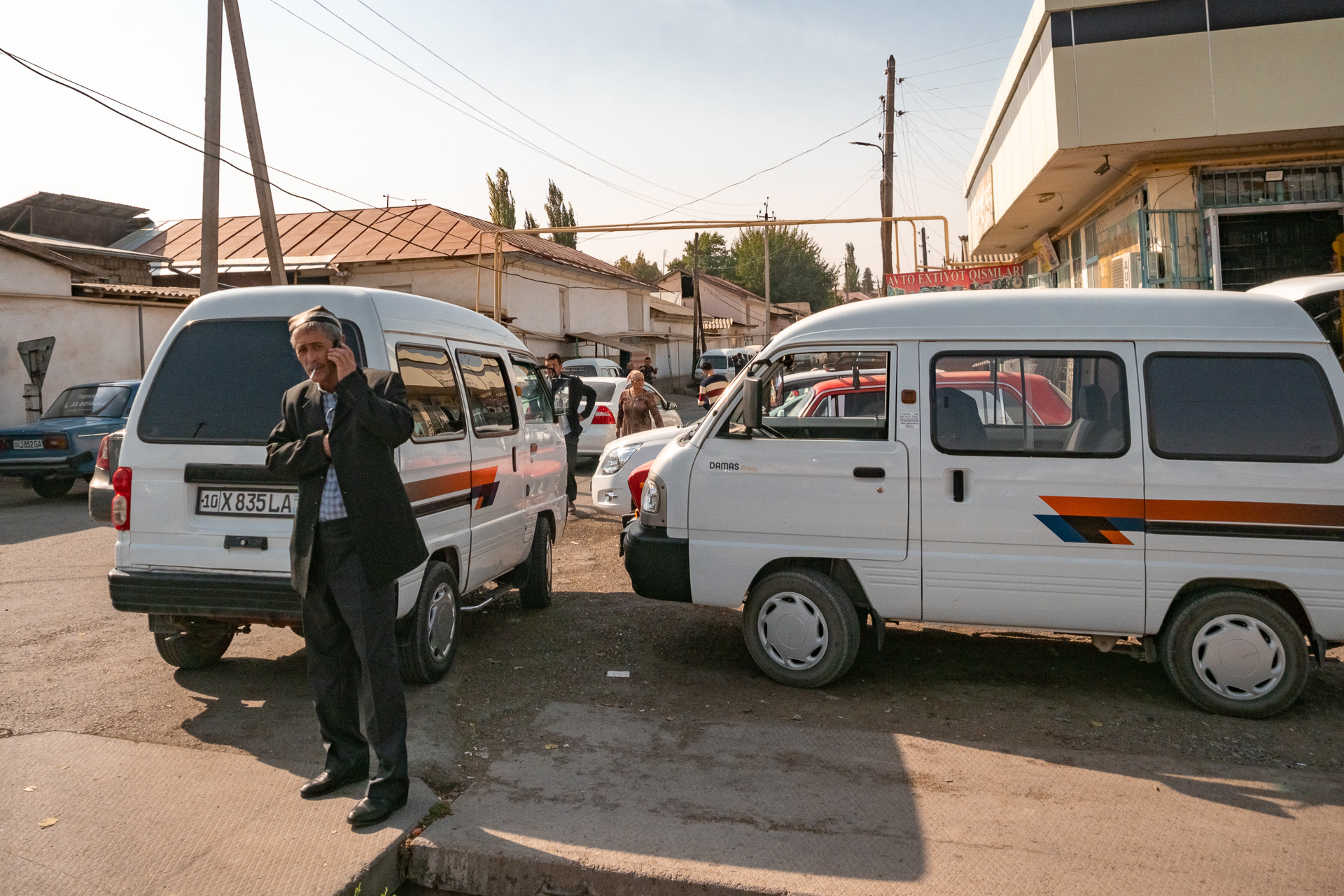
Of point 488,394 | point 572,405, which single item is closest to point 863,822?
point 488,394

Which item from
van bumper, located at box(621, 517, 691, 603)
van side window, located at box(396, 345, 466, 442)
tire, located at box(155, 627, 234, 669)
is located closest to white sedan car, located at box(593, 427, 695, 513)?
van bumper, located at box(621, 517, 691, 603)

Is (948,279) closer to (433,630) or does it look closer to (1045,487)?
(1045,487)

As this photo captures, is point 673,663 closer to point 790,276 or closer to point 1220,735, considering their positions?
point 1220,735

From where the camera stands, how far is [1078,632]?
523cm

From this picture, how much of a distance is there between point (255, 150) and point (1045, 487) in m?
14.7

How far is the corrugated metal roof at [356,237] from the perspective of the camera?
29.2 meters

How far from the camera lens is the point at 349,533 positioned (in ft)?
12.6

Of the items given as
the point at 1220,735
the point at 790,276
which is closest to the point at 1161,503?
the point at 1220,735

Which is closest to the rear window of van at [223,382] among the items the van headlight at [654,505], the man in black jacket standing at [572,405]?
the van headlight at [654,505]

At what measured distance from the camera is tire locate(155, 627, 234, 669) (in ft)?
18.2

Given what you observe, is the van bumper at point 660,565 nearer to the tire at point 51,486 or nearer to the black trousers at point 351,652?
the black trousers at point 351,652

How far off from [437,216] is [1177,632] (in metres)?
29.6

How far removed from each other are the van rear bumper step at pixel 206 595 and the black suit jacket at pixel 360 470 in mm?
916

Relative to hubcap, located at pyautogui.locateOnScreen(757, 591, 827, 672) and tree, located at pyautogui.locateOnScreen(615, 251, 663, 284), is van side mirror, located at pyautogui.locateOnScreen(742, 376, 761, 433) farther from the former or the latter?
tree, located at pyautogui.locateOnScreen(615, 251, 663, 284)
